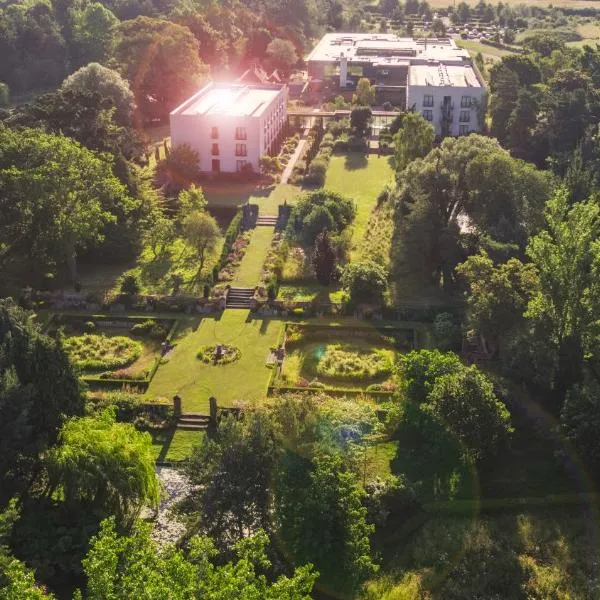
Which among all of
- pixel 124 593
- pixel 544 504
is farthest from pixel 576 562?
pixel 124 593

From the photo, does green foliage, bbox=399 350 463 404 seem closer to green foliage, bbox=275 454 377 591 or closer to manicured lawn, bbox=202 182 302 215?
green foliage, bbox=275 454 377 591

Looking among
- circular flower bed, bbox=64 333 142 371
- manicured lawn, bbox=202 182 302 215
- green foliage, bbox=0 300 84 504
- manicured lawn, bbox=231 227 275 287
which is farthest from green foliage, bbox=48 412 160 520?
manicured lawn, bbox=202 182 302 215

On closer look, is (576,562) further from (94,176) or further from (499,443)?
(94,176)

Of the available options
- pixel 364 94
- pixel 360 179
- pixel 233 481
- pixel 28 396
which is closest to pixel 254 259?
pixel 360 179

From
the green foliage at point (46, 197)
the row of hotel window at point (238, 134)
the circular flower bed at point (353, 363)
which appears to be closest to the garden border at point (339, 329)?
the circular flower bed at point (353, 363)

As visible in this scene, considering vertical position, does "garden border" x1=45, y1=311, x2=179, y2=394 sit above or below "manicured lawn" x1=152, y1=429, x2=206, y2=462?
above

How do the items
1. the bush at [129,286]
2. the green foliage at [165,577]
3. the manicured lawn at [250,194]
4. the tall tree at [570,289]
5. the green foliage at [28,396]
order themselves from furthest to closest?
the manicured lawn at [250,194] → the bush at [129,286] → the tall tree at [570,289] → the green foliage at [28,396] → the green foliage at [165,577]

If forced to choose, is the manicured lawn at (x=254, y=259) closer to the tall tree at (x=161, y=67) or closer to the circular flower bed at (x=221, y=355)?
the circular flower bed at (x=221, y=355)
